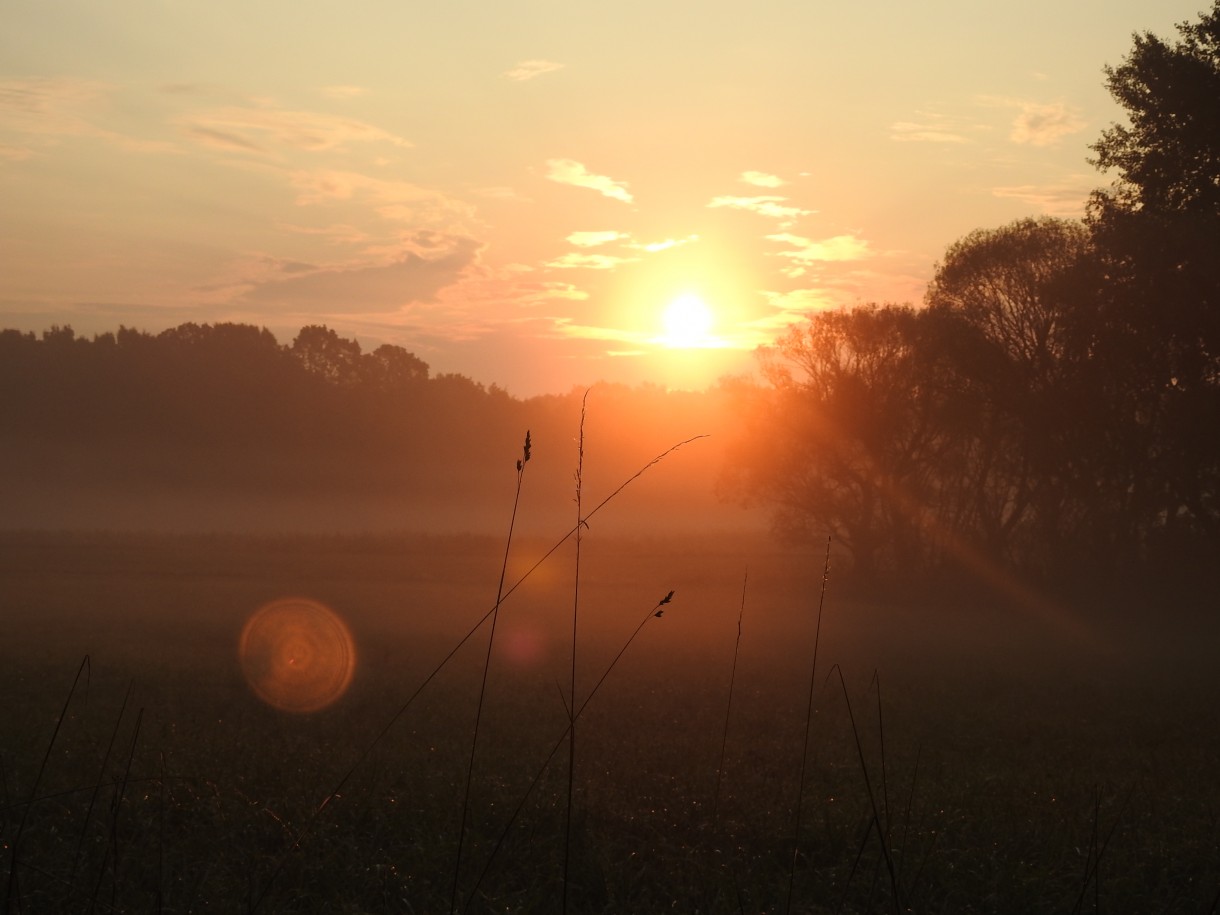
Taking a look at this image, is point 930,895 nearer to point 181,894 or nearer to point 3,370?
point 181,894

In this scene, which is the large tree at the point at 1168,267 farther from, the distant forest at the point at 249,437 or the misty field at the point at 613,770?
the distant forest at the point at 249,437

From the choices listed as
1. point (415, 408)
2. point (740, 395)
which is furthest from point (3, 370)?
point (740, 395)

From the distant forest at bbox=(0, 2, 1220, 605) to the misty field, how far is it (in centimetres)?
453

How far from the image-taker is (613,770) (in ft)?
35.2

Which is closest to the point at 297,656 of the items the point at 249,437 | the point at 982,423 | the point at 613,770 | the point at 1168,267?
the point at 613,770

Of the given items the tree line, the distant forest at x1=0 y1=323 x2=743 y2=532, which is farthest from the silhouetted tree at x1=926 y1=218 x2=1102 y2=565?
the distant forest at x1=0 y1=323 x2=743 y2=532

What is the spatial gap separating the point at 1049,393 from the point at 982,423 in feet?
15.5

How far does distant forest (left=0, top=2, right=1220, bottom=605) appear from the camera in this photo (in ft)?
82.8

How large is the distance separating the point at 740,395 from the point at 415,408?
165 feet

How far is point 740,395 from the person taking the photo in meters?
42.6

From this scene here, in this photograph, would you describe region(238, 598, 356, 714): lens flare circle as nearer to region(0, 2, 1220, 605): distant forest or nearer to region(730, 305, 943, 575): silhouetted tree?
region(0, 2, 1220, 605): distant forest

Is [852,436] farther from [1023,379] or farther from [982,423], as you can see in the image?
[1023,379]

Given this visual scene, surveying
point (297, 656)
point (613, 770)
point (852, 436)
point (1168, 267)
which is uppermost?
point (1168, 267)

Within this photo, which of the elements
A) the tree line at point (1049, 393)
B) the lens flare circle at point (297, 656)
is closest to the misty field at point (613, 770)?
the lens flare circle at point (297, 656)
